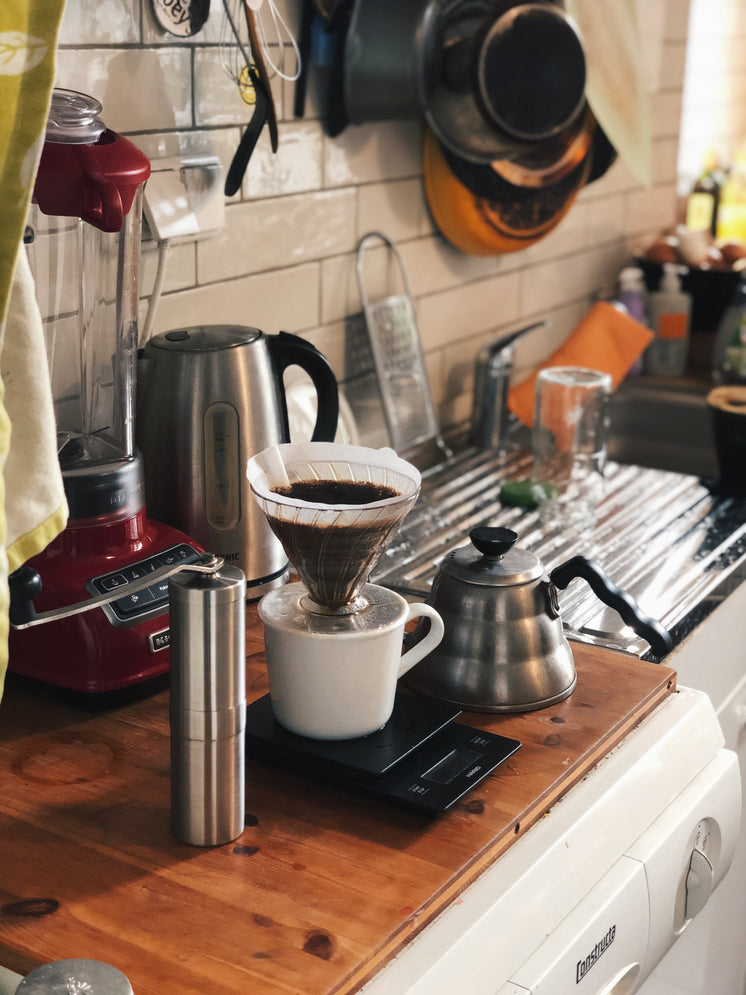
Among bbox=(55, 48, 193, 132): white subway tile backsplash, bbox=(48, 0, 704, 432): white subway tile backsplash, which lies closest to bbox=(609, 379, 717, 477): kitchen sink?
bbox=(48, 0, 704, 432): white subway tile backsplash

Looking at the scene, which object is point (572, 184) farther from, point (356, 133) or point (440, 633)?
point (440, 633)

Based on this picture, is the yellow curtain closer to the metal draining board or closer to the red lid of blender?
the red lid of blender

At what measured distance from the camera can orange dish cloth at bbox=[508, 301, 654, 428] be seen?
223cm

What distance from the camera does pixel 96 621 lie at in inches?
42.4

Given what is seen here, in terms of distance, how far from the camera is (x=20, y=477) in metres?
0.90

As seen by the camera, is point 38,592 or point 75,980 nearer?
point 75,980

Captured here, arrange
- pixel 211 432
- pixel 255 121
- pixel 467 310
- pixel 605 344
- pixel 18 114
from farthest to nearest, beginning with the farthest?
pixel 605 344 < pixel 467 310 < pixel 255 121 < pixel 211 432 < pixel 18 114

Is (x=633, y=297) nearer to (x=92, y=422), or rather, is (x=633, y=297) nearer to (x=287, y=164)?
(x=287, y=164)

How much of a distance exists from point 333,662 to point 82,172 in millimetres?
461

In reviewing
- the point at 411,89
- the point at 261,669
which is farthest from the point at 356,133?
the point at 261,669

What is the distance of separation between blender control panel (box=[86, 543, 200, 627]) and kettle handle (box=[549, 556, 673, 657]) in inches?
13.8

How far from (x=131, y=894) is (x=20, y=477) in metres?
0.31

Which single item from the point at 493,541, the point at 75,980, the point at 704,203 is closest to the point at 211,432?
the point at 493,541

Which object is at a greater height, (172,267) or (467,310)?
(172,267)
